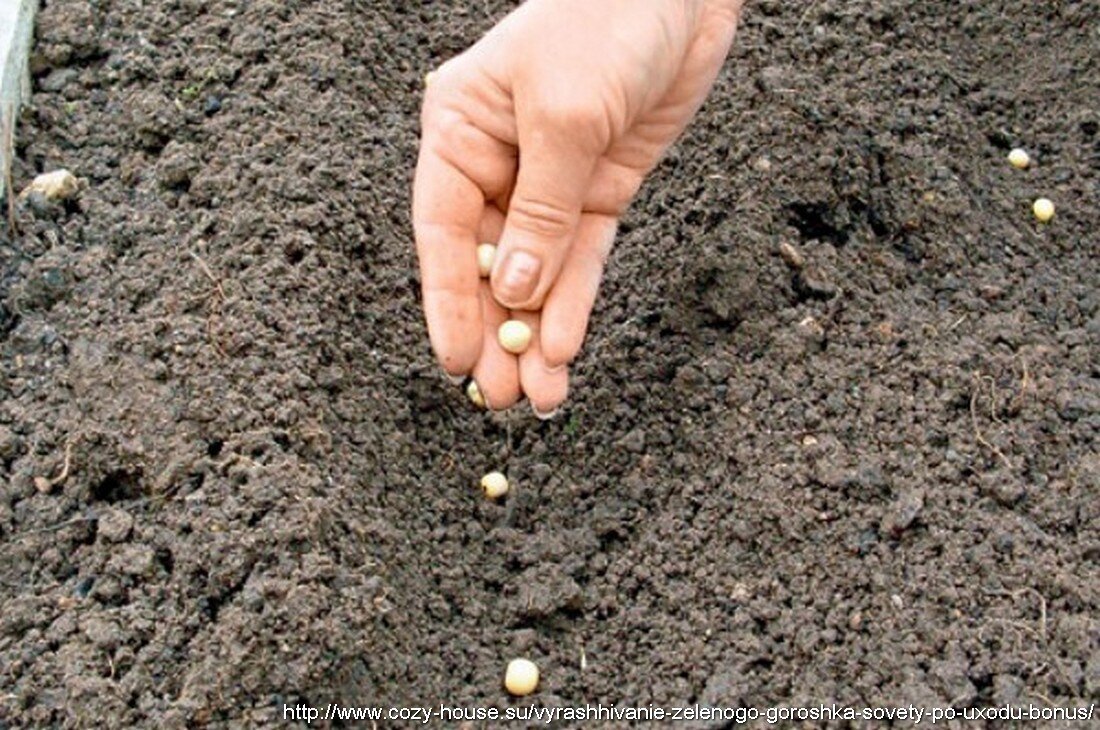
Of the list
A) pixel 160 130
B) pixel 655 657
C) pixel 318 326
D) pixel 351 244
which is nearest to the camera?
pixel 655 657

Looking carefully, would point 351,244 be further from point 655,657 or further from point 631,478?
point 655,657

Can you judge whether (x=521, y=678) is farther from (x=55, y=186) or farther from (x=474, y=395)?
(x=55, y=186)

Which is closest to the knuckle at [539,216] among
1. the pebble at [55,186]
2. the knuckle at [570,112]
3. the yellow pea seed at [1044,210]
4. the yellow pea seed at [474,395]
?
the knuckle at [570,112]

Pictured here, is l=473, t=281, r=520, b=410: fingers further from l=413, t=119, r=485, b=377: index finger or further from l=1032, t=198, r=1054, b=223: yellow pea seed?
l=1032, t=198, r=1054, b=223: yellow pea seed

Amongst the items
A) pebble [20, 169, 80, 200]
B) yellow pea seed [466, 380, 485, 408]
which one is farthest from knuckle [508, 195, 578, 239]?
pebble [20, 169, 80, 200]

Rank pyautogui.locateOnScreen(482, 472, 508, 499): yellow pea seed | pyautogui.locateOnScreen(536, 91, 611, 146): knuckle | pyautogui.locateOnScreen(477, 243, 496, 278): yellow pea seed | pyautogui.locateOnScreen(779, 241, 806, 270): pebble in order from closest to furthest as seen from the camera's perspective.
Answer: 1. pyautogui.locateOnScreen(536, 91, 611, 146): knuckle
2. pyautogui.locateOnScreen(477, 243, 496, 278): yellow pea seed
3. pyautogui.locateOnScreen(482, 472, 508, 499): yellow pea seed
4. pyautogui.locateOnScreen(779, 241, 806, 270): pebble

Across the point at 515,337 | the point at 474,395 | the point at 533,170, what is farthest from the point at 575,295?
the point at 474,395

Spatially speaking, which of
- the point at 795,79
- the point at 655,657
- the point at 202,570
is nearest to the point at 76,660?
the point at 202,570
